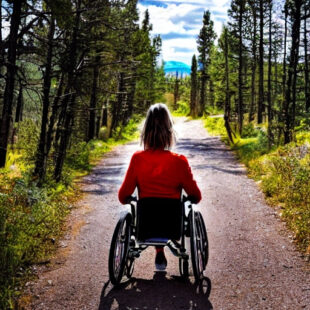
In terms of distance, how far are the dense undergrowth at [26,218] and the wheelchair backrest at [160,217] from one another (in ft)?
5.10

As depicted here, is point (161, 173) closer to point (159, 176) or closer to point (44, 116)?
point (159, 176)

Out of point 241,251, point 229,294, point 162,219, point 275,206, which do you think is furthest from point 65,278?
point 275,206

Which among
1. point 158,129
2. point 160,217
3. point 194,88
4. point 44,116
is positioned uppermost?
point 194,88

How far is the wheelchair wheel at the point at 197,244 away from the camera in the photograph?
4520mm

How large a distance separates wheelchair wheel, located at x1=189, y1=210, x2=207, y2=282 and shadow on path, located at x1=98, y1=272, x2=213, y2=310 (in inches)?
7.4

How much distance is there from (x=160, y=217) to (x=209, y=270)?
1.30 metres

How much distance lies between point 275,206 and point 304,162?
2.12 metres

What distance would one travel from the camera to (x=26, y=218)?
20.9 feet

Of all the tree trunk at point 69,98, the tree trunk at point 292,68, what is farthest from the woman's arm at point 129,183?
the tree trunk at point 292,68

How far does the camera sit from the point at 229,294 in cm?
452

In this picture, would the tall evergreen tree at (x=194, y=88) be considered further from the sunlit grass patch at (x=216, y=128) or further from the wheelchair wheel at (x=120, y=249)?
the wheelchair wheel at (x=120, y=249)

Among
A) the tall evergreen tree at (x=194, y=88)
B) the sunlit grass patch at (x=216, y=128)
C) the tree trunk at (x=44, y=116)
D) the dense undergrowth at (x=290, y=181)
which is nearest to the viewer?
the dense undergrowth at (x=290, y=181)

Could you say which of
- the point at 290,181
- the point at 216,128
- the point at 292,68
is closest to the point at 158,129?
the point at 290,181

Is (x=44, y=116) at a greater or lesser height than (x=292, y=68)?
lesser
